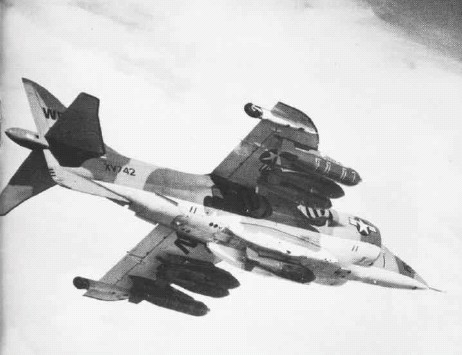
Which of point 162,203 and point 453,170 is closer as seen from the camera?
point 162,203

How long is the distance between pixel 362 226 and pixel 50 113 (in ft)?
12.0

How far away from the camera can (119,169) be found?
19.3 ft

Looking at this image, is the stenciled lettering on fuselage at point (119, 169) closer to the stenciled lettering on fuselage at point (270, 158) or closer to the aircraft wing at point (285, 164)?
the aircraft wing at point (285, 164)

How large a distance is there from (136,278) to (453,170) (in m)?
4.22

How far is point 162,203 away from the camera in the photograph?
5.89 meters

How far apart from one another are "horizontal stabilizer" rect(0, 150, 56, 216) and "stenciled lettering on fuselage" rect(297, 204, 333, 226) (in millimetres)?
2666

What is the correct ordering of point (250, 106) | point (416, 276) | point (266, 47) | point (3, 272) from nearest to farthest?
point (250, 106), point (3, 272), point (266, 47), point (416, 276)

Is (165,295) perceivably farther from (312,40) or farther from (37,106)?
(312,40)

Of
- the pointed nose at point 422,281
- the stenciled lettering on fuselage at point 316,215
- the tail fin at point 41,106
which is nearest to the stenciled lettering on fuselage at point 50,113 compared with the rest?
the tail fin at point 41,106

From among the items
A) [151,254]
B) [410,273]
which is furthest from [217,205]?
[410,273]

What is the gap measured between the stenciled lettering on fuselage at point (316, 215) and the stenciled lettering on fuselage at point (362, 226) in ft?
1.03

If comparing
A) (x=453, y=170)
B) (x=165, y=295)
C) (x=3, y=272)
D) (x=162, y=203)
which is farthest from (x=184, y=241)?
(x=453, y=170)

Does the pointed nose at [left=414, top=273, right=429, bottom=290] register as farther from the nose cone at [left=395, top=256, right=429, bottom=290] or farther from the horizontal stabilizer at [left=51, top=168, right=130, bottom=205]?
the horizontal stabilizer at [left=51, top=168, right=130, bottom=205]

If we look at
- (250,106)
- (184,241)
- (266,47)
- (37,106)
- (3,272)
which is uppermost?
(266,47)
